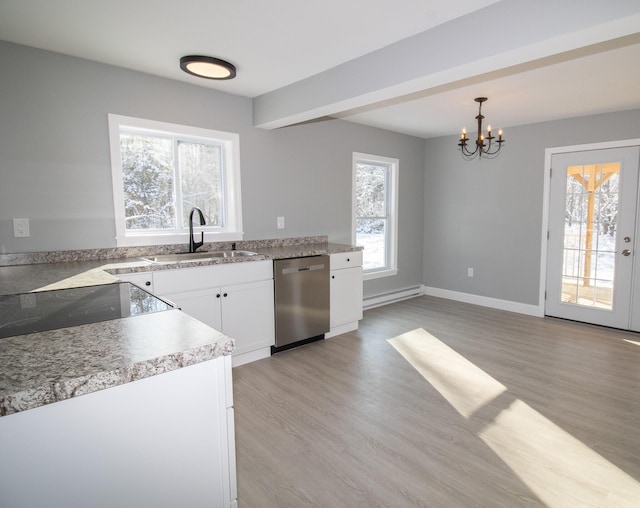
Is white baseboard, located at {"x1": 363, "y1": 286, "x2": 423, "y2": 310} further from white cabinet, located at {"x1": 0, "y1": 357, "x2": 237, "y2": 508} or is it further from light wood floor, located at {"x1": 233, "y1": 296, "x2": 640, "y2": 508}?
white cabinet, located at {"x1": 0, "y1": 357, "x2": 237, "y2": 508}

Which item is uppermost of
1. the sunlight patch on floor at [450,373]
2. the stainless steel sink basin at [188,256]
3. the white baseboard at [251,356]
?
the stainless steel sink basin at [188,256]

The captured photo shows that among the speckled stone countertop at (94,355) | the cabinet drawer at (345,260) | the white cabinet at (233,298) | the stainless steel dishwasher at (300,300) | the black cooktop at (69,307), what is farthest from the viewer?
the cabinet drawer at (345,260)

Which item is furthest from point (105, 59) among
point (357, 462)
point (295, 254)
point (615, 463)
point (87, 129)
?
point (615, 463)

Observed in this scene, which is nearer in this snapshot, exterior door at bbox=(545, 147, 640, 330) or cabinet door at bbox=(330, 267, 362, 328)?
cabinet door at bbox=(330, 267, 362, 328)

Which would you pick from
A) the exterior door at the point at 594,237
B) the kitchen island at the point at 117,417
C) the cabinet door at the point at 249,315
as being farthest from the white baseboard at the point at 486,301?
the kitchen island at the point at 117,417

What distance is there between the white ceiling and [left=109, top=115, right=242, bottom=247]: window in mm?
454

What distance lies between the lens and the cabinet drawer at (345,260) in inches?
146

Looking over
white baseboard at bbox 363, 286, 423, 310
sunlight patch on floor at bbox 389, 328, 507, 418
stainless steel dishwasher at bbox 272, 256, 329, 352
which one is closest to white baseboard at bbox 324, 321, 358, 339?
stainless steel dishwasher at bbox 272, 256, 329, 352

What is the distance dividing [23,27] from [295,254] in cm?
232

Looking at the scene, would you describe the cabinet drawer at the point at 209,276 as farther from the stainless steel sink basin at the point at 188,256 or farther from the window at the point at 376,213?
the window at the point at 376,213

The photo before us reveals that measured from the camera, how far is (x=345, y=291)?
3865 millimetres

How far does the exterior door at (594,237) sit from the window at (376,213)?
188 centimetres

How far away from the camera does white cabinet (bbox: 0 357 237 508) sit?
82 cm

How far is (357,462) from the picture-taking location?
6.39 ft
